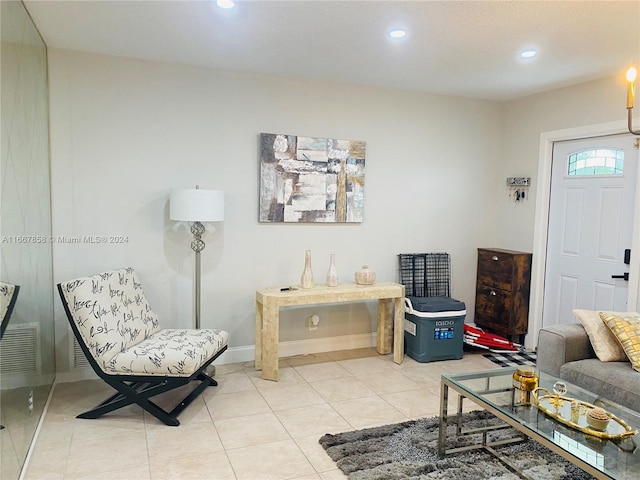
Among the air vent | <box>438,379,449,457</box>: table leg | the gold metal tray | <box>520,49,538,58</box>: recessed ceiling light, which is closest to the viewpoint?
the gold metal tray

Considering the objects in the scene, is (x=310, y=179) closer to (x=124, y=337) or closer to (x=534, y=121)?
(x=124, y=337)

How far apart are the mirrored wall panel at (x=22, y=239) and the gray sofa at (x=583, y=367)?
10.1 feet

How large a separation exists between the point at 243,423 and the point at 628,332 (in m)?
2.44

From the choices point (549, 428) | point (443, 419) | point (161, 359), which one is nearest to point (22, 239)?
point (161, 359)

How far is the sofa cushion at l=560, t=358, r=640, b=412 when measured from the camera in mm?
2656

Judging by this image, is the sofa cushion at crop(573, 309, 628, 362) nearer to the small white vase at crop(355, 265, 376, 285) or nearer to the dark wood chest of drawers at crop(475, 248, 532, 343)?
the dark wood chest of drawers at crop(475, 248, 532, 343)

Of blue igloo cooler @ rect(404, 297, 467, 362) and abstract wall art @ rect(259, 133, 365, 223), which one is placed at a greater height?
abstract wall art @ rect(259, 133, 365, 223)

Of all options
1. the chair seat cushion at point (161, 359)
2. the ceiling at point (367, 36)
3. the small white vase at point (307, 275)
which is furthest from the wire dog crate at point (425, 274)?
the chair seat cushion at point (161, 359)

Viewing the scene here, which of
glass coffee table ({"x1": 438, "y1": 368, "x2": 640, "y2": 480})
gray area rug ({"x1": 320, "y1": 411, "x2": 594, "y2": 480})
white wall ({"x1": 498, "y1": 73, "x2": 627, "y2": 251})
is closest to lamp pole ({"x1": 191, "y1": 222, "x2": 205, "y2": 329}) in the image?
gray area rug ({"x1": 320, "y1": 411, "x2": 594, "y2": 480})

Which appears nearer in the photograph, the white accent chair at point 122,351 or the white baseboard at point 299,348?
the white accent chair at point 122,351

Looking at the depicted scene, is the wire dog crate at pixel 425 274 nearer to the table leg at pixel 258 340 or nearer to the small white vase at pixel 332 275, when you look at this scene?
the small white vase at pixel 332 275

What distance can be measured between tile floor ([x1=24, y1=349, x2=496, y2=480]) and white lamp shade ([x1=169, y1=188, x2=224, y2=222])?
1284mm

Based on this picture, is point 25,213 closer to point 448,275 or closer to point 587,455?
point 587,455

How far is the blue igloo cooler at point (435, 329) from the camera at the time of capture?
420 centimetres
